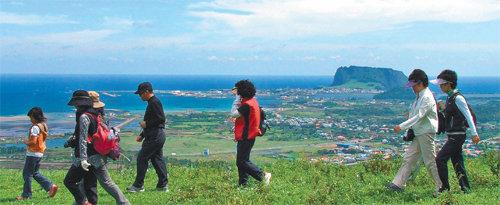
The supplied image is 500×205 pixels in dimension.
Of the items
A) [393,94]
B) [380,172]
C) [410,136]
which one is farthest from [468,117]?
[393,94]

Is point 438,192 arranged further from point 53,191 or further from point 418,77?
point 53,191

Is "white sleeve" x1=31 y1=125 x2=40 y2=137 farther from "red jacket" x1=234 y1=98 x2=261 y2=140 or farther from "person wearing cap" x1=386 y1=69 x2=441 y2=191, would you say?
"person wearing cap" x1=386 y1=69 x2=441 y2=191

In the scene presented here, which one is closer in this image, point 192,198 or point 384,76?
point 192,198

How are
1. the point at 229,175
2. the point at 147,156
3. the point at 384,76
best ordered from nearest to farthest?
1. the point at 147,156
2. the point at 229,175
3. the point at 384,76

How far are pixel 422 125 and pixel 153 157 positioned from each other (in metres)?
4.26

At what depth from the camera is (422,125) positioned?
602 centimetres

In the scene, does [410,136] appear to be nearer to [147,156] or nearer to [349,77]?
[147,156]

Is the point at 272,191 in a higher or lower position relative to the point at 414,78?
lower

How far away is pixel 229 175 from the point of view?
7.61m

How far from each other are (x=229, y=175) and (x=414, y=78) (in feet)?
11.6

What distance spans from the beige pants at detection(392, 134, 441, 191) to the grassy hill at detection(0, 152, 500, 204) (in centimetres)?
24

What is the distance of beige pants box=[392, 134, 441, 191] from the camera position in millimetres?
6055

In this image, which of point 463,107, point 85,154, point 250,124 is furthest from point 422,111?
point 85,154

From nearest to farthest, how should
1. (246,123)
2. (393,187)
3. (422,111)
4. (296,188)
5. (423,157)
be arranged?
(422,111), (423,157), (393,187), (246,123), (296,188)
